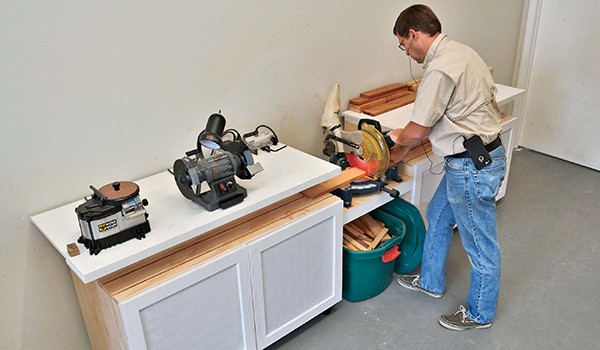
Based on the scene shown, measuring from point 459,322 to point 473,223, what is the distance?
58cm

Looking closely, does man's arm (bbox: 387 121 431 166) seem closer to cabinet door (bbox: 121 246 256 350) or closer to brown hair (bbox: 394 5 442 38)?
brown hair (bbox: 394 5 442 38)

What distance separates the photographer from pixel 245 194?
84.8 inches

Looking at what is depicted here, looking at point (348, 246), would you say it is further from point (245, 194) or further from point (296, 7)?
point (296, 7)

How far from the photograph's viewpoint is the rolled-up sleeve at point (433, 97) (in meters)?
2.24

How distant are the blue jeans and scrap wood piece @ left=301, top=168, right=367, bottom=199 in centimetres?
46

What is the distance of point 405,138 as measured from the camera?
→ 2.46m

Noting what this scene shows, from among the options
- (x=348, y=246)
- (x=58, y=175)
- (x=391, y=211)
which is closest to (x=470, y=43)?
(x=391, y=211)

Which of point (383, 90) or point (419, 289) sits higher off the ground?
point (383, 90)

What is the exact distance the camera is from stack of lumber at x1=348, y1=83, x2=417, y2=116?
10.6 ft

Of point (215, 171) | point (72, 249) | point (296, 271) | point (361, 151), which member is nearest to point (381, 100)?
point (361, 151)

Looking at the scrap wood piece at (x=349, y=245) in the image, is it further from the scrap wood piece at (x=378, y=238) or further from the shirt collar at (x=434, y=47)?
the shirt collar at (x=434, y=47)

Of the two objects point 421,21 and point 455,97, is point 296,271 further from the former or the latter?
point 421,21

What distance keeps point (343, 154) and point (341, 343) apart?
102cm

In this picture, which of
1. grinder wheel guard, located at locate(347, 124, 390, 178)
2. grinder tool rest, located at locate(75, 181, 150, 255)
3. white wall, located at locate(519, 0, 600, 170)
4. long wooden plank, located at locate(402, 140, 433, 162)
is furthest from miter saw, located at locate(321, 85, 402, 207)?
white wall, located at locate(519, 0, 600, 170)
